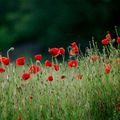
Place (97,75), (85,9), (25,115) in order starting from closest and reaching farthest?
(25,115) → (97,75) → (85,9)

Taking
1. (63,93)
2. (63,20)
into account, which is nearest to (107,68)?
(63,93)

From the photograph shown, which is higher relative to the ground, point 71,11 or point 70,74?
point 71,11

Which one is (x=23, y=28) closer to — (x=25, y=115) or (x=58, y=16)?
(x=58, y=16)

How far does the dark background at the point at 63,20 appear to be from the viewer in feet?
44.9

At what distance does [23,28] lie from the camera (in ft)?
45.9

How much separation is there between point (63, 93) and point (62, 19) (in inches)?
338

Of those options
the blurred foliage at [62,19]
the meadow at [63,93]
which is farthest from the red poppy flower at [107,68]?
the blurred foliage at [62,19]

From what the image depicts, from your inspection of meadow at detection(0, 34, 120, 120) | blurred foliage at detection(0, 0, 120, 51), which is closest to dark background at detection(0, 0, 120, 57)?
blurred foliage at detection(0, 0, 120, 51)

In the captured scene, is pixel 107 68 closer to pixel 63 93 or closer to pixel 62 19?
pixel 63 93

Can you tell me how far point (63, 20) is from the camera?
1373 cm

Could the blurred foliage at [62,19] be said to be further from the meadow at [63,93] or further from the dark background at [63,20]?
the meadow at [63,93]

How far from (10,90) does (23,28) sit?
350 inches

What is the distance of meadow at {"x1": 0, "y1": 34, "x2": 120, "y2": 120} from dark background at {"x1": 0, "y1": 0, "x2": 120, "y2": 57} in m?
8.23

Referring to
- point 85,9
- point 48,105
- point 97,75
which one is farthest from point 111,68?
point 85,9
